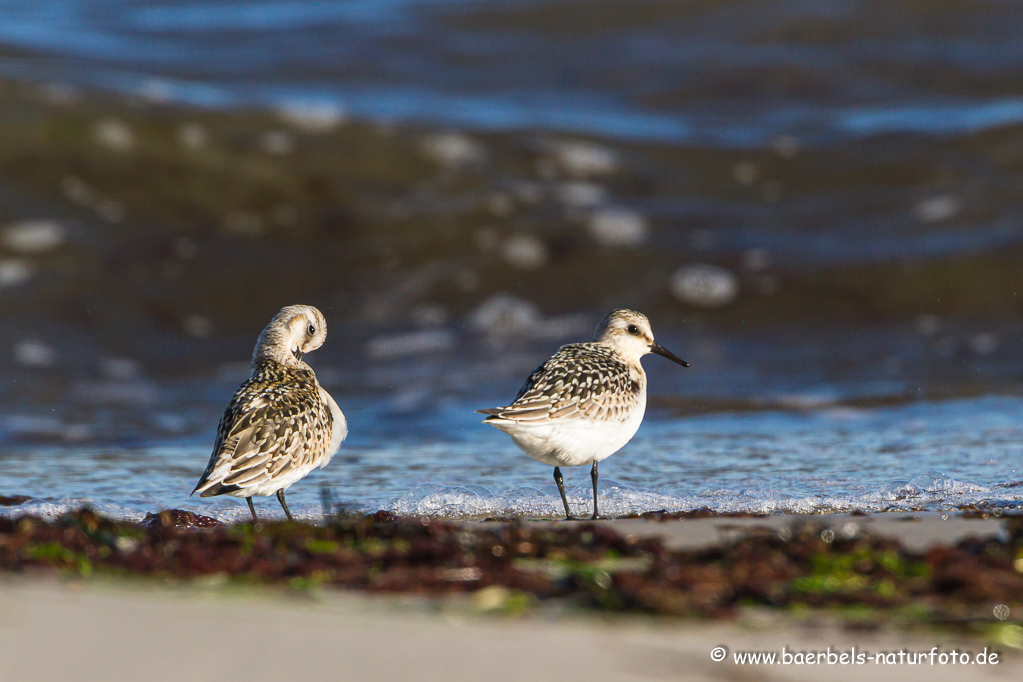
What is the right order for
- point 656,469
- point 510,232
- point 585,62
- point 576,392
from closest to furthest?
point 576,392, point 656,469, point 510,232, point 585,62

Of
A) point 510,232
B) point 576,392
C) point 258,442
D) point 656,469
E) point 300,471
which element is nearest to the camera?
point 258,442

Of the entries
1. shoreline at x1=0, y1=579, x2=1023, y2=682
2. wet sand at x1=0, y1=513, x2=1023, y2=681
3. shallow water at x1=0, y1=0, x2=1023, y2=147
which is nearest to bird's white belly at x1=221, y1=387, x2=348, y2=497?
wet sand at x1=0, y1=513, x2=1023, y2=681

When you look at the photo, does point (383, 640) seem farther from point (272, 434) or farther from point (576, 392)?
point (576, 392)

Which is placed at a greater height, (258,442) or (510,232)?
(510,232)

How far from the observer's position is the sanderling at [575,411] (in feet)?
13.6

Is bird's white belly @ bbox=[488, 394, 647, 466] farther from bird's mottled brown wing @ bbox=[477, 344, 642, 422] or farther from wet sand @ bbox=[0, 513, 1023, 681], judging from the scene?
wet sand @ bbox=[0, 513, 1023, 681]

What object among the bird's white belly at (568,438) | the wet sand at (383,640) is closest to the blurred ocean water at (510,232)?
the bird's white belly at (568,438)

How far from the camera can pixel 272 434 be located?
4.11 meters

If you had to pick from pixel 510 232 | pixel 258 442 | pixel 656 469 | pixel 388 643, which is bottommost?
pixel 388 643

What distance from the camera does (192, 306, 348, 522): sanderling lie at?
13.0 ft

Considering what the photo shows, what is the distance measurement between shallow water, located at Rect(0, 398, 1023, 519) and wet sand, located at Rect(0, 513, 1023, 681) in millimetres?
2078

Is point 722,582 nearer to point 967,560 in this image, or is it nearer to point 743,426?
point 967,560

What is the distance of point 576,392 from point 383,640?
2189 millimetres

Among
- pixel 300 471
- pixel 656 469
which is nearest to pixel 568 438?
pixel 300 471
